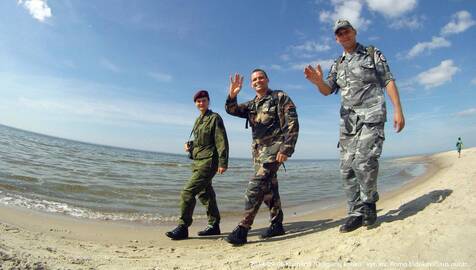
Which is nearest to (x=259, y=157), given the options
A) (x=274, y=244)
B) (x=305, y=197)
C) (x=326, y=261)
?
(x=274, y=244)

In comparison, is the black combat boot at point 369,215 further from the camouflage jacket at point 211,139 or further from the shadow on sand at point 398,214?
the camouflage jacket at point 211,139

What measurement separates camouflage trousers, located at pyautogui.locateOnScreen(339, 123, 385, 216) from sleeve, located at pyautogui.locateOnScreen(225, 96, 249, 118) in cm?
158

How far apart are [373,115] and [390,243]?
144 centimetres

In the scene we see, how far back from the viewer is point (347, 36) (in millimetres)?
3992

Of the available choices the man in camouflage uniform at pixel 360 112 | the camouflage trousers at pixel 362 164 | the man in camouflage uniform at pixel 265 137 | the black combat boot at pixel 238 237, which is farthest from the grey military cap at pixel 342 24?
the black combat boot at pixel 238 237

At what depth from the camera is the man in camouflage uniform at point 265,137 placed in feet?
13.9

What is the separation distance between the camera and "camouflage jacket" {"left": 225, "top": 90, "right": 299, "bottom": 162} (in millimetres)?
4301

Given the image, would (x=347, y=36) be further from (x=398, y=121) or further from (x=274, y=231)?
(x=274, y=231)

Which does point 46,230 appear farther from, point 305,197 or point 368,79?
point 305,197

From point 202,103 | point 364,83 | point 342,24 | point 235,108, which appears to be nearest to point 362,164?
point 364,83

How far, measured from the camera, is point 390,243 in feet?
9.25

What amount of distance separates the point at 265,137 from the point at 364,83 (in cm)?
147

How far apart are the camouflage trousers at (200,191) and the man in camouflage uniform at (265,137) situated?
79cm

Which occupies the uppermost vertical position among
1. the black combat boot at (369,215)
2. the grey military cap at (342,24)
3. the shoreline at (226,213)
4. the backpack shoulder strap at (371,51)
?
the grey military cap at (342,24)
